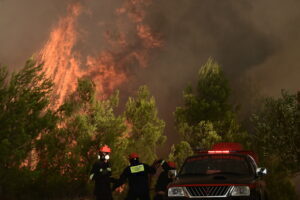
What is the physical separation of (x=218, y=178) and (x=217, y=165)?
1.10 metres

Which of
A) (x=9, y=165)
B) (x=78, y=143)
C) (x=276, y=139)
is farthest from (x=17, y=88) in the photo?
(x=276, y=139)

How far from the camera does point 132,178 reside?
952cm

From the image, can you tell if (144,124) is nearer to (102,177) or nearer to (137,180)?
(102,177)

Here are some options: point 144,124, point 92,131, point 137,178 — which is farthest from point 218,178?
point 144,124

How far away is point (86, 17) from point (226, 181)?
57.2m

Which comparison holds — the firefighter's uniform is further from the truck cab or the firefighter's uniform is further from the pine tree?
the pine tree

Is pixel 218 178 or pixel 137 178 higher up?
pixel 137 178

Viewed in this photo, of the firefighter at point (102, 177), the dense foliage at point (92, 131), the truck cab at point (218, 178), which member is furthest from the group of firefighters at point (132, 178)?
the dense foliage at point (92, 131)

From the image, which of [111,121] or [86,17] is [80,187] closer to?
[111,121]

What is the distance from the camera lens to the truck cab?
7.32 metres

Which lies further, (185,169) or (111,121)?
(111,121)

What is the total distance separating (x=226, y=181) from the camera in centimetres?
750

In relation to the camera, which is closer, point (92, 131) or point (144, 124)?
point (92, 131)

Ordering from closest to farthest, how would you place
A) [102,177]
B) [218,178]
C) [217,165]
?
[218,178] < [217,165] < [102,177]
